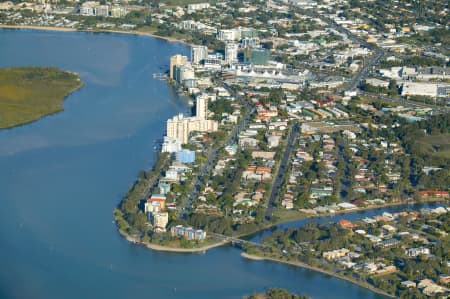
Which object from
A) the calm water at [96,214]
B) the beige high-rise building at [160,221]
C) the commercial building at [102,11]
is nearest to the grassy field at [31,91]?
the calm water at [96,214]

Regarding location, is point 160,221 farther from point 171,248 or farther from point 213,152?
point 213,152

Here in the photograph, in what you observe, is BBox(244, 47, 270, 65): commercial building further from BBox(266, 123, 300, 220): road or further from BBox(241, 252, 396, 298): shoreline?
BBox(241, 252, 396, 298): shoreline

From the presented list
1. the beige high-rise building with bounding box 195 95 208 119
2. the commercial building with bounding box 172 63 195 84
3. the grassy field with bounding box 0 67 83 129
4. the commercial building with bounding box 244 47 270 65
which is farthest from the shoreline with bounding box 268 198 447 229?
the commercial building with bounding box 244 47 270 65

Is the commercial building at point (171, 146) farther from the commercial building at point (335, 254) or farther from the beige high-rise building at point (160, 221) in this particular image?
the commercial building at point (335, 254)

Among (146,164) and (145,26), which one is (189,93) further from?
(145,26)

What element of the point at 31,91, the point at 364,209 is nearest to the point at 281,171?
the point at 364,209

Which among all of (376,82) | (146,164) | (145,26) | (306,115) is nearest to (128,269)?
(146,164)
